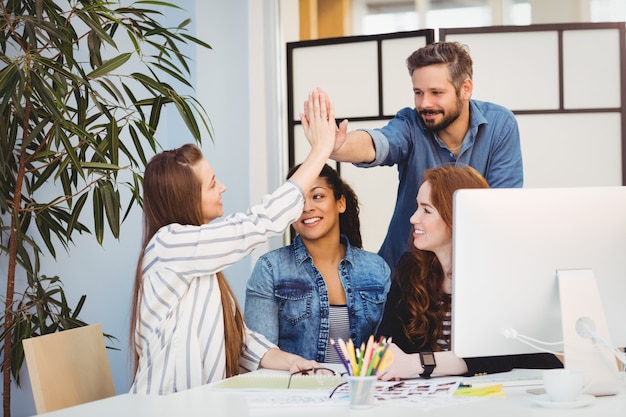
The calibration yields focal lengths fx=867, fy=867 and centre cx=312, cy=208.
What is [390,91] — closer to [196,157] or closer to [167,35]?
[167,35]

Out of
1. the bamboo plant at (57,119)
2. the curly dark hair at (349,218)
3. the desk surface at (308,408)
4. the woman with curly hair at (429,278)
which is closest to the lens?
the desk surface at (308,408)

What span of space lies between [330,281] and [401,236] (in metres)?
0.89

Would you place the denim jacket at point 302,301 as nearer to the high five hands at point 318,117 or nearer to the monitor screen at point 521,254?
the high five hands at point 318,117

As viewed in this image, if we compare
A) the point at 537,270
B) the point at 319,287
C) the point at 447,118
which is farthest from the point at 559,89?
the point at 537,270

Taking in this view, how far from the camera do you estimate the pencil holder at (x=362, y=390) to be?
1.91m

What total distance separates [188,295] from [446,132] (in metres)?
2.08

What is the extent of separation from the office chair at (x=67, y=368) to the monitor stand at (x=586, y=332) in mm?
1313

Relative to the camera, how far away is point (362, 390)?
1915mm

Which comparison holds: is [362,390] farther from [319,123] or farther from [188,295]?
[319,123]

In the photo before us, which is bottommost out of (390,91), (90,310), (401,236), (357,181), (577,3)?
(90,310)

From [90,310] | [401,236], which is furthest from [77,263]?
[401,236]

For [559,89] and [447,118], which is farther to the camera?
[559,89]

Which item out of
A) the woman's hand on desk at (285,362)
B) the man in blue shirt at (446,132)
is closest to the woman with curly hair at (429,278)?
the woman's hand on desk at (285,362)

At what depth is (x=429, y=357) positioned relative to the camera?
233cm
